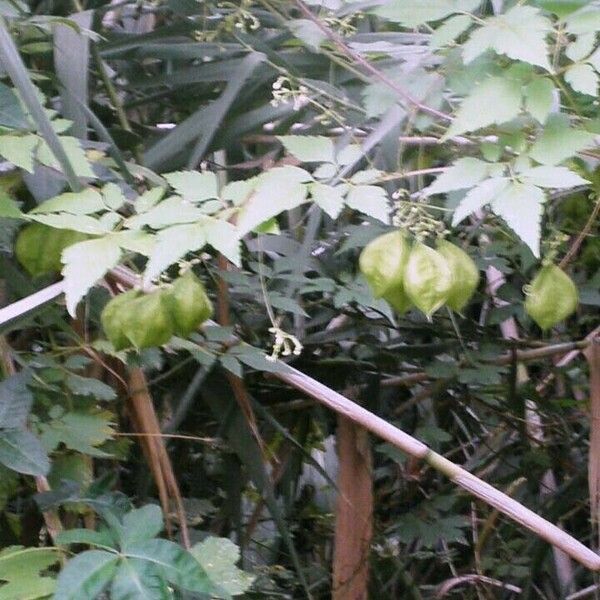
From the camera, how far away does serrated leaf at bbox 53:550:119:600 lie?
0.63 meters

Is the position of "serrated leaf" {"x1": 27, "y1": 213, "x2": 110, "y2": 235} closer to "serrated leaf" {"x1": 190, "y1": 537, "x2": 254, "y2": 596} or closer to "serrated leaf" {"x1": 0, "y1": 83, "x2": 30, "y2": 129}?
"serrated leaf" {"x1": 0, "y1": 83, "x2": 30, "y2": 129}

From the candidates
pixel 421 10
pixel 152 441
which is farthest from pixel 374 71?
pixel 152 441

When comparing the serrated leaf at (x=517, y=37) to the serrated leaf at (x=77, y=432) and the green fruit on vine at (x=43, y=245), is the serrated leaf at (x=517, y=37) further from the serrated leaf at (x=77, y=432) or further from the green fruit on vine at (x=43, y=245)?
the serrated leaf at (x=77, y=432)

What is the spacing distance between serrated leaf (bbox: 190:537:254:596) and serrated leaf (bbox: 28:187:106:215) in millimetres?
287

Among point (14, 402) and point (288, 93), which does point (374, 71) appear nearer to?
point (288, 93)

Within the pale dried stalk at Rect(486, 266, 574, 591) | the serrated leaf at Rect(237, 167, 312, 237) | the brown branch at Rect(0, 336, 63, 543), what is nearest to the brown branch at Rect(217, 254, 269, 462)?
the brown branch at Rect(0, 336, 63, 543)

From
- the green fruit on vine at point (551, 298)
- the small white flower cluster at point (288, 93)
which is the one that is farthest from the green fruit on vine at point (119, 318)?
the green fruit on vine at point (551, 298)

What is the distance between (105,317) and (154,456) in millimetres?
198

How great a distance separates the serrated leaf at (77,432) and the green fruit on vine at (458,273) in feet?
1.01

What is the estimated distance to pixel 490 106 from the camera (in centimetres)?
62

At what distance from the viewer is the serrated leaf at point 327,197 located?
61 centimetres

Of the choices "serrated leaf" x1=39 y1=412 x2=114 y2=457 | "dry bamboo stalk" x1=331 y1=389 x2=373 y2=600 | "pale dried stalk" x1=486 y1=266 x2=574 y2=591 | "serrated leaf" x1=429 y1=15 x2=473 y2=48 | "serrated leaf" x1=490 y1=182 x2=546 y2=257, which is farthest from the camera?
"pale dried stalk" x1=486 y1=266 x2=574 y2=591

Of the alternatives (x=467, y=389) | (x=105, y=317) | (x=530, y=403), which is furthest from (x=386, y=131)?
(x=530, y=403)

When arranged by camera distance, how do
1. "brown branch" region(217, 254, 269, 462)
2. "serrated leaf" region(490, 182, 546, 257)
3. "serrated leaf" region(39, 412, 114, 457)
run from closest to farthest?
"serrated leaf" region(490, 182, 546, 257), "serrated leaf" region(39, 412, 114, 457), "brown branch" region(217, 254, 269, 462)
